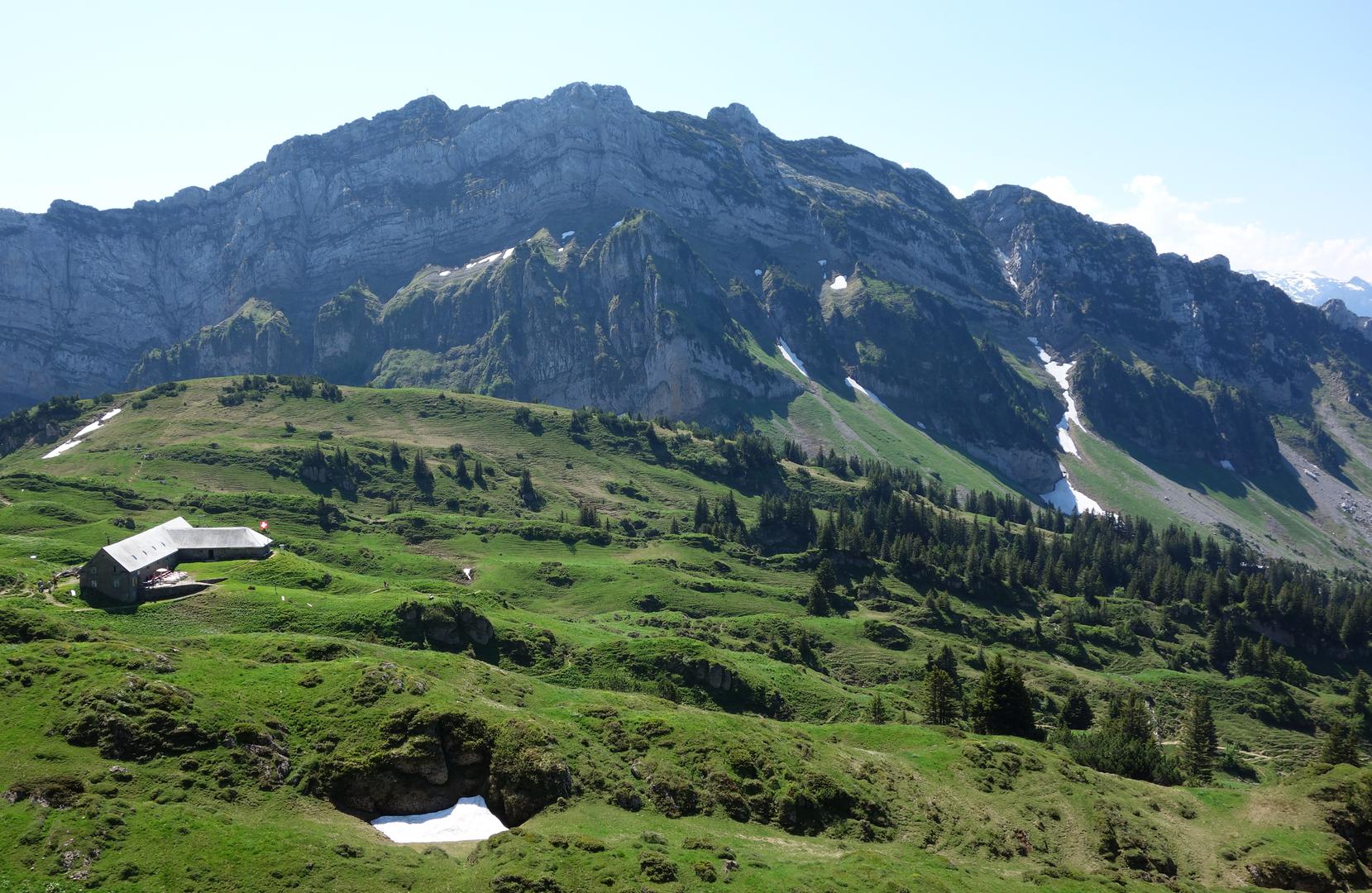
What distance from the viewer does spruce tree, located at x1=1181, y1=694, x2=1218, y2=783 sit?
104m

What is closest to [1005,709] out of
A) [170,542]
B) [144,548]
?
[144,548]

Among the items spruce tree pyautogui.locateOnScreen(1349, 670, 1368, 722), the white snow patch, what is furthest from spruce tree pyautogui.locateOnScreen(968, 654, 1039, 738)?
spruce tree pyautogui.locateOnScreen(1349, 670, 1368, 722)

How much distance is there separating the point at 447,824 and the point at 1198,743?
105 metres

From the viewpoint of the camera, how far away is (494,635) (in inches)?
4126

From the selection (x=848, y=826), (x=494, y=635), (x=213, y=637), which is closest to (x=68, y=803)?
(x=213, y=637)

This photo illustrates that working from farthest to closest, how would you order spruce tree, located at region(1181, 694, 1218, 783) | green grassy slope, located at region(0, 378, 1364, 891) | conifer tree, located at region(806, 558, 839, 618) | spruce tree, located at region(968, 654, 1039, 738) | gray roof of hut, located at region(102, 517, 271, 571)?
conifer tree, located at region(806, 558, 839, 618) < spruce tree, located at region(1181, 694, 1218, 783) < spruce tree, located at region(968, 654, 1039, 738) < gray roof of hut, located at region(102, 517, 271, 571) < green grassy slope, located at region(0, 378, 1364, 891)

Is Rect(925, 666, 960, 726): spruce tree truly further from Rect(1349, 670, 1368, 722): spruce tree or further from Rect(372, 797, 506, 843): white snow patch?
Rect(1349, 670, 1368, 722): spruce tree

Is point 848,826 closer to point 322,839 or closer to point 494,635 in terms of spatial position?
point 322,839

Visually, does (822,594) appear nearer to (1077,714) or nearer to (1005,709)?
(1077,714)

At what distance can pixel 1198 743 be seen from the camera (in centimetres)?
11381

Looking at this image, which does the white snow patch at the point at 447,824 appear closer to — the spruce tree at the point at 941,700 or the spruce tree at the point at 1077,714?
the spruce tree at the point at 941,700

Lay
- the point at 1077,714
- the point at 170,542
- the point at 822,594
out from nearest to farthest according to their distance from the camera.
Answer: the point at 170,542, the point at 1077,714, the point at 822,594

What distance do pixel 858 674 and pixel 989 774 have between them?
223 ft

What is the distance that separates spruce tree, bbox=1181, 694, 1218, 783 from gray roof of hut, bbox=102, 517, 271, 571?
12145cm
